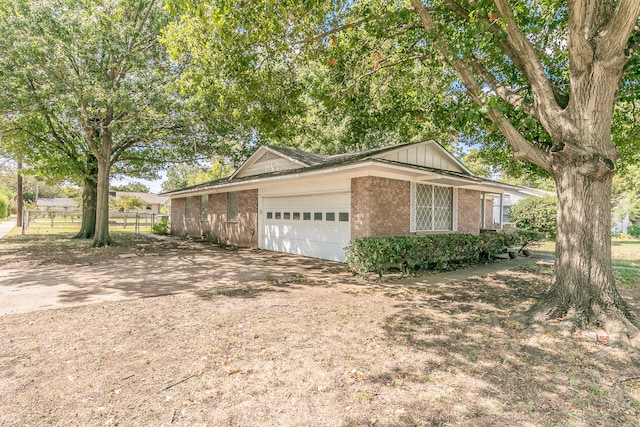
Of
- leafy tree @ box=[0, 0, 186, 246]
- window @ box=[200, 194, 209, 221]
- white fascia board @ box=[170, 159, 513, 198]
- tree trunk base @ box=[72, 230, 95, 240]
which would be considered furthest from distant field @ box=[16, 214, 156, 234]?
white fascia board @ box=[170, 159, 513, 198]

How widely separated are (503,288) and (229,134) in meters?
10.8

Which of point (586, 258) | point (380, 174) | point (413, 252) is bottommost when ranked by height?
point (413, 252)

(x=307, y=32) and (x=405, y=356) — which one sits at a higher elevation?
(x=307, y=32)

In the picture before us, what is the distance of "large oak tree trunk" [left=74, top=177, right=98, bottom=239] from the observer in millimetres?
18516

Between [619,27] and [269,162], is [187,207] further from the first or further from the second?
[619,27]

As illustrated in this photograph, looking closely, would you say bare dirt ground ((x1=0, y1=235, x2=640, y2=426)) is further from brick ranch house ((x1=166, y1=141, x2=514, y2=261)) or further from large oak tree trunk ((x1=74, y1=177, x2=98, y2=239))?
large oak tree trunk ((x1=74, y1=177, x2=98, y2=239))

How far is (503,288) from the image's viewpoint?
24.8ft

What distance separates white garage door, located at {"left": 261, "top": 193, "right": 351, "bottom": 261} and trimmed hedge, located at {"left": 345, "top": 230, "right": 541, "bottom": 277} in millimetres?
1996

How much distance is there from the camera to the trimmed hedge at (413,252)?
26.5 feet

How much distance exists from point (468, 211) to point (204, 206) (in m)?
13.6

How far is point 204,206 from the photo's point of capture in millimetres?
18797

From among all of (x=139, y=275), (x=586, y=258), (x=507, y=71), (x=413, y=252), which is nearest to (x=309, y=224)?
(x=413, y=252)

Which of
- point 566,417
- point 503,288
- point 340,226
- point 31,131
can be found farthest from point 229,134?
point 566,417

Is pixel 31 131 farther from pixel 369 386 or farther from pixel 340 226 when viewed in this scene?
pixel 369 386
